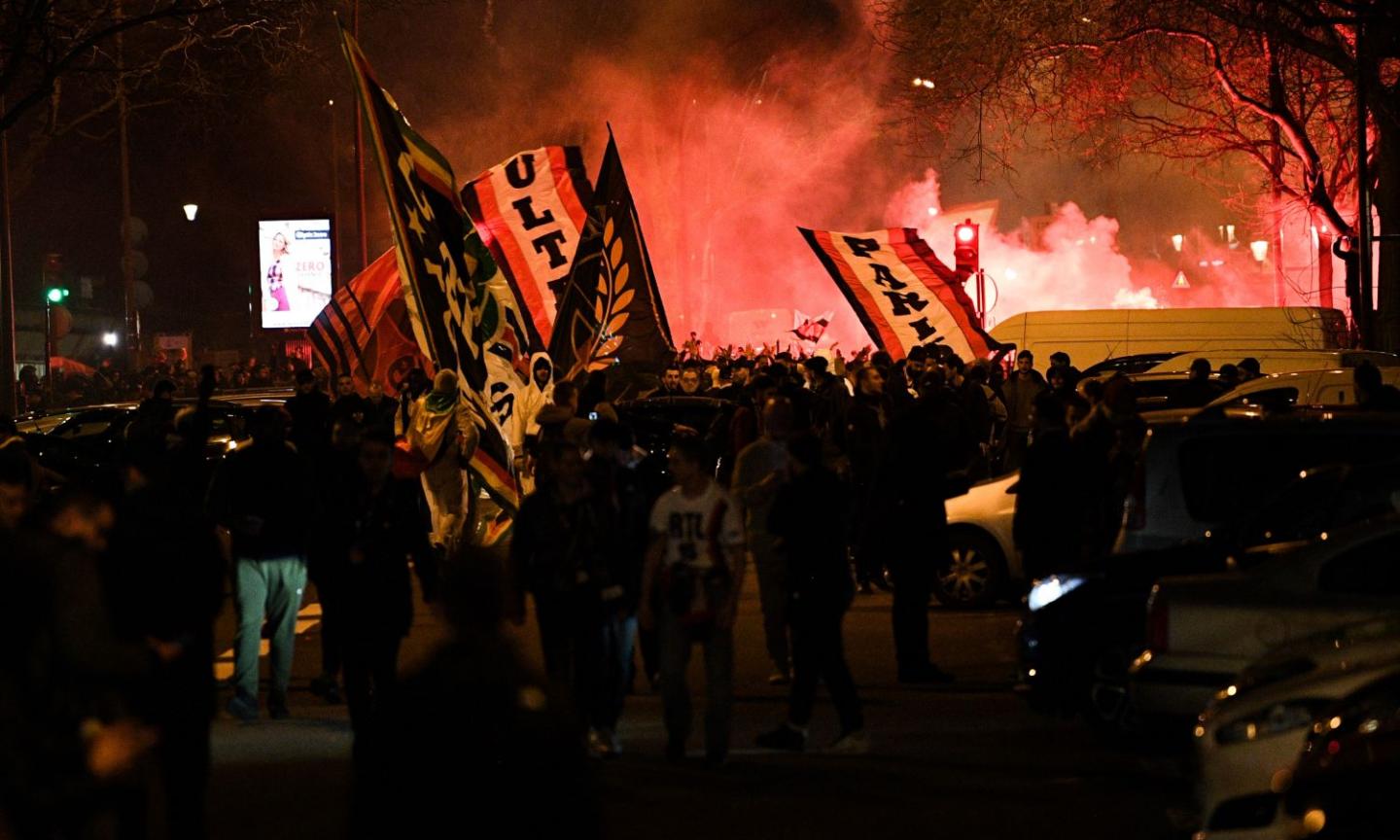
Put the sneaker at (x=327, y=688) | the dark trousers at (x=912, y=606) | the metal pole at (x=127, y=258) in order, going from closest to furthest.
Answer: the sneaker at (x=327, y=688), the dark trousers at (x=912, y=606), the metal pole at (x=127, y=258)

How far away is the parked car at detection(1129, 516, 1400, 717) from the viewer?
7.59 meters

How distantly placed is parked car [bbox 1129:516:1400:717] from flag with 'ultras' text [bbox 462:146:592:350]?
12.7 meters

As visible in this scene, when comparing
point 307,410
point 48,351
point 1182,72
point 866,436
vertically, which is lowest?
point 866,436

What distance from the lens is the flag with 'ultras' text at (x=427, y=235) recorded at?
14.1 meters

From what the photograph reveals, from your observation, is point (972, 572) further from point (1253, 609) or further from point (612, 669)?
point (1253, 609)

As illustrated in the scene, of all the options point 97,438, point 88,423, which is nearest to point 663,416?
point 97,438

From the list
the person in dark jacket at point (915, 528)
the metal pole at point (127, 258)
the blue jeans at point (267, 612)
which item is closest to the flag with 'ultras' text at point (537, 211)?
the person in dark jacket at point (915, 528)

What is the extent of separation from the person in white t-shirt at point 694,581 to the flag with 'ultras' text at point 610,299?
28.7ft

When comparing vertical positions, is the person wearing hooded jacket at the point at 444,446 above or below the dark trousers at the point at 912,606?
above

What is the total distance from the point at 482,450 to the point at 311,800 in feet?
24.4

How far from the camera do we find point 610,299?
18484 mm

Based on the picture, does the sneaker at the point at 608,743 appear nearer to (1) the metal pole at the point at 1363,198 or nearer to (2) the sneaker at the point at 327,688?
(2) the sneaker at the point at 327,688

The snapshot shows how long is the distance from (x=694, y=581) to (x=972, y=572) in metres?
6.11

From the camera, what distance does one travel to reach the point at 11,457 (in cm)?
786
